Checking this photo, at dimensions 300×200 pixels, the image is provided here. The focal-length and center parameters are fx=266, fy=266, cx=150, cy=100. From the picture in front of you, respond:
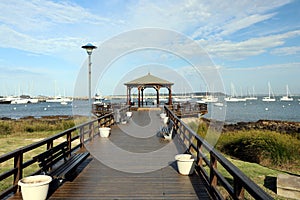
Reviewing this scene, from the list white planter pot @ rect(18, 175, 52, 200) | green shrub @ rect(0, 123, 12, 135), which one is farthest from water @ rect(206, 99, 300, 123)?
white planter pot @ rect(18, 175, 52, 200)

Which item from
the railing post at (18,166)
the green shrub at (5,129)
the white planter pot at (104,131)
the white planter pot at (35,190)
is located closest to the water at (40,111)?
the green shrub at (5,129)

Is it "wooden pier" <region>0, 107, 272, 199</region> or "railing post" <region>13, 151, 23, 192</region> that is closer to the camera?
"wooden pier" <region>0, 107, 272, 199</region>

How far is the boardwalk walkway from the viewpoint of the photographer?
413 cm

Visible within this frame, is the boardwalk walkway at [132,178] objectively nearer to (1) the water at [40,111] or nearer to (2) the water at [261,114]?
(2) the water at [261,114]

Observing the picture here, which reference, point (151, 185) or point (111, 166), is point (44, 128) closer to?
point (111, 166)

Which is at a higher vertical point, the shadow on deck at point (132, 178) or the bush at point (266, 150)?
the shadow on deck at point (132, 178)

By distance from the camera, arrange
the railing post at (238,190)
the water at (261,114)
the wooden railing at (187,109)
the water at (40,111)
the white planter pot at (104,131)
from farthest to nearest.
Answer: the water at (40,111), the water at (261,114), the wooden railing at (187,109), the white planter pot at (104,131), the railing post at (238,190)

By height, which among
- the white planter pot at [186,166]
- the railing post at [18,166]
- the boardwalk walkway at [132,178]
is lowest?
the boardwalk walkway at [132,178]

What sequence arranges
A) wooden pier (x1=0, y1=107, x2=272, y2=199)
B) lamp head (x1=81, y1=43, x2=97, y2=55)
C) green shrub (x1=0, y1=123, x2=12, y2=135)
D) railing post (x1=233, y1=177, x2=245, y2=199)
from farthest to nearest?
green shrub (x1=0, y1=123, x2=12, y2=135) → lamp head (x1=81, y1=43, x2=97, y2=55) → wooden pier (x1=0, y1=107, x2=272, y2=199) → railing post (x1=233, y1=177, x2=245, y2=199)

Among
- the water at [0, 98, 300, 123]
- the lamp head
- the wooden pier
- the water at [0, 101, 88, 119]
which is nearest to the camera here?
the wooden pier

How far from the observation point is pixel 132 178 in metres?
4.96

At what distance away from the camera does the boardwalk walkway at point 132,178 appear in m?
4.13

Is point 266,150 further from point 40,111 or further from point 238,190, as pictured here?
point 40,111

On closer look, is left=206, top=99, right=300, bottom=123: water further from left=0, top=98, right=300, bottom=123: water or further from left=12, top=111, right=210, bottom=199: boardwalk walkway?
left=12, top=111, right=210, bottom=199: boardwalk walkway
